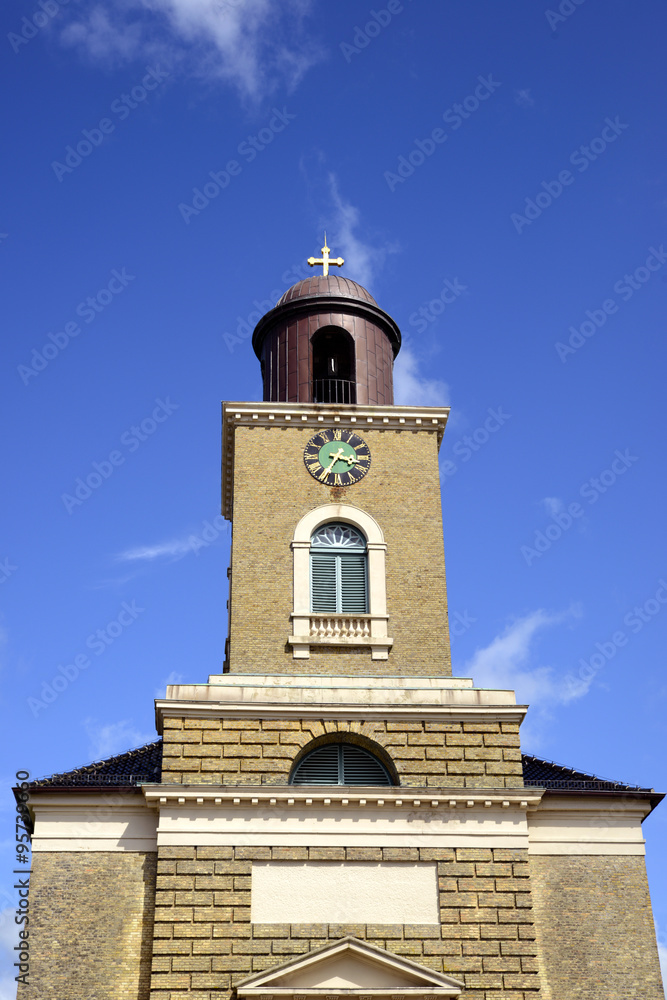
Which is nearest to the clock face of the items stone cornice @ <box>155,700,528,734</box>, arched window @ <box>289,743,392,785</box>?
stone cornice @ <box>155,700,528,734</box>

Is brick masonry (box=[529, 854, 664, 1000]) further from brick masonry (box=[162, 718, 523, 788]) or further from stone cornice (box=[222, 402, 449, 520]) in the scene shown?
stone cornice (box=[222, 402, 449, 520])

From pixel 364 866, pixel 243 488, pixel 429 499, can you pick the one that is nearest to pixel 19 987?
pixel 364 866

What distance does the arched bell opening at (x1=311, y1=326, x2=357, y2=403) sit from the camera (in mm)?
33253

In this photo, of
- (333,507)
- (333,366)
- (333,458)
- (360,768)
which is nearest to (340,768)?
(360,768)

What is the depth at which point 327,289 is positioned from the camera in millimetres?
34031

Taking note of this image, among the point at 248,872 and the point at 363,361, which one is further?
the point at 363,361

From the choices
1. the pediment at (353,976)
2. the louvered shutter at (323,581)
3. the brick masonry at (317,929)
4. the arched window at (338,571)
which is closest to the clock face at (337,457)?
the arched window at (338,571)

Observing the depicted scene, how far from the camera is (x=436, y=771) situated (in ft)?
87.2

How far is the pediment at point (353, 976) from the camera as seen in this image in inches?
941

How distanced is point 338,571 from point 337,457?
3272 millimetres

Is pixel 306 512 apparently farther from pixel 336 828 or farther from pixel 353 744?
pixel 336 828

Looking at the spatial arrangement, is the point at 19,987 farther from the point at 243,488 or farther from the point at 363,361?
the point at 363,361

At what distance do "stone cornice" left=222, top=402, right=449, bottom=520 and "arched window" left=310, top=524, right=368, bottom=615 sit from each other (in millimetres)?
3087

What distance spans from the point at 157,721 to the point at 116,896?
3.82 metres
